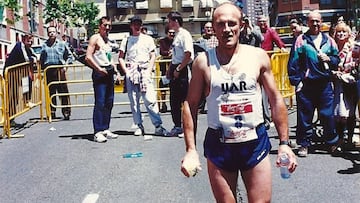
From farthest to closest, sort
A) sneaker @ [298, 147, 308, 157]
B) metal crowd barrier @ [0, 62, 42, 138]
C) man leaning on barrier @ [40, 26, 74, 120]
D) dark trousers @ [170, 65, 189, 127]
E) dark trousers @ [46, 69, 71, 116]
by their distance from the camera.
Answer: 1. dark trousers @ [46, 69, 71, 116]
2. man leaning on barrier @ [40, 26, 74, 120]
3. metal crowd barrier @ [0, 62, 42, 138]
4. dark trousers @ [170, 65, 189, 127]
5. sneaker @ [298, 147, 308, 157]

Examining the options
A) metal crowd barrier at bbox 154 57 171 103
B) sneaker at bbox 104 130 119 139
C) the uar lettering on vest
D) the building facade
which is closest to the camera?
the uar lettering on vest

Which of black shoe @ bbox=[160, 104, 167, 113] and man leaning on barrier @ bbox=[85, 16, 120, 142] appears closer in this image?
man leaning on barrier @ bbox=[85, 16, 120, 142]

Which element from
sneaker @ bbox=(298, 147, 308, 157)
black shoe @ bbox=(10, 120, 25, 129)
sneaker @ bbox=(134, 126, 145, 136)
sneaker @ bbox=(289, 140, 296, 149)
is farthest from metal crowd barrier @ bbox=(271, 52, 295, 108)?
black shoe @ bbox=(10, 120, 25, 129)

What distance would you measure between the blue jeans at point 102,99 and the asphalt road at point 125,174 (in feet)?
1.24

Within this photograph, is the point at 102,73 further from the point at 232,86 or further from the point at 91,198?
the point at 232,86

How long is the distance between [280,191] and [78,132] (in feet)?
19.8

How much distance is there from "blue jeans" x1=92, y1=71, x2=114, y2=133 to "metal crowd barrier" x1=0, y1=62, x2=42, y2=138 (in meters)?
2.06

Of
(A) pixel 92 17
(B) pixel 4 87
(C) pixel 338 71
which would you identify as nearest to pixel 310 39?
(C) pixel 338 71

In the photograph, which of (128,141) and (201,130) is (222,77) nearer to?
(128,141)

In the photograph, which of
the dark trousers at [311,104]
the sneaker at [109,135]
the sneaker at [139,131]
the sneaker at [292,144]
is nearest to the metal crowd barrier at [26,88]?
the sneaker at [109,135]

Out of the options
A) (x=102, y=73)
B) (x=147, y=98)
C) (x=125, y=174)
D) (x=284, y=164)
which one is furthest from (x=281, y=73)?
(x=284, y=164)

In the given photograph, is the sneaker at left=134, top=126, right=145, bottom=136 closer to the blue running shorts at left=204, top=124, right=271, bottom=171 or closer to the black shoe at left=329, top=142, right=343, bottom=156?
the black shoe at left=329, top=142, right=343, bottom=156

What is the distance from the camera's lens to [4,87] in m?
12.6

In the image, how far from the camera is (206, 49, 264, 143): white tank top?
15.0 ft
